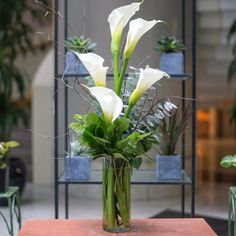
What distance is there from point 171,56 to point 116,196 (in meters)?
1.27

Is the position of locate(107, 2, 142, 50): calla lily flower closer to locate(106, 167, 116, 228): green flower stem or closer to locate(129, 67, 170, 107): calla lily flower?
locate(129, 67, 170, 107): calla lily flower

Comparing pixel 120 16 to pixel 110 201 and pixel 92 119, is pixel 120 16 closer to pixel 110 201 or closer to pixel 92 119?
pixel 92 119

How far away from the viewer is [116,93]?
1976mm

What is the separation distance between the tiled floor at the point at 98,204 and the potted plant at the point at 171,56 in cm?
165

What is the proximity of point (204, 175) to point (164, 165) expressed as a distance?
776 centimetres

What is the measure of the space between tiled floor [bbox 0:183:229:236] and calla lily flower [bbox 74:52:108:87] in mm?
2226

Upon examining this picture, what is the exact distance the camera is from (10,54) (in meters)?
5.04

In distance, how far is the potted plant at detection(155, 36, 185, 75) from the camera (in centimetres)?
293

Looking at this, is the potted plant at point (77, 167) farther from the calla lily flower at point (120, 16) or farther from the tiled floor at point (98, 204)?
the tiled floor at point (98, 204)

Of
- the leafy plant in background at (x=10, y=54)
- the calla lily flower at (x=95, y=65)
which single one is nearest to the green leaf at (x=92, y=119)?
the calla lily flower at (x=95, y=65)

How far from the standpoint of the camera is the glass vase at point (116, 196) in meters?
1.94

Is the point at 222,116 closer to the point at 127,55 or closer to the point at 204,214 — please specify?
the point at 204,214

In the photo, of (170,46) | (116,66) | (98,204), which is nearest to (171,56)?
(170,46)

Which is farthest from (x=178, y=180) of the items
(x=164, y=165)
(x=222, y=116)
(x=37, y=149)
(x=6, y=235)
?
(x=222, y=116)
